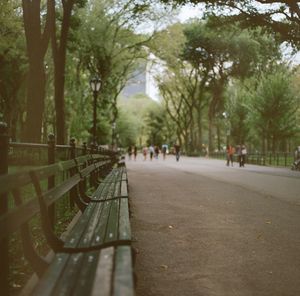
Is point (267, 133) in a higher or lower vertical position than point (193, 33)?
lower

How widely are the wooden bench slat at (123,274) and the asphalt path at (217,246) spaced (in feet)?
3.88

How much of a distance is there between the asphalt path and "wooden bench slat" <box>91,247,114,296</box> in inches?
44.4

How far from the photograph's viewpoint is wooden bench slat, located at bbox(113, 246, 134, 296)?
2.30 meters

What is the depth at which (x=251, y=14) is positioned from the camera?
62.7 feet

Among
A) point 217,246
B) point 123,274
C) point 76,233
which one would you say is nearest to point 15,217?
point 123,274

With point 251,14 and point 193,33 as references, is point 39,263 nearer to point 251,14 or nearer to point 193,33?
point 251,14

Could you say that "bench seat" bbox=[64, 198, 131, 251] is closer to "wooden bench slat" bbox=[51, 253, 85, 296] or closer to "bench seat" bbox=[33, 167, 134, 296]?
"bench seat" bbox=[33, 167, 134, 296]

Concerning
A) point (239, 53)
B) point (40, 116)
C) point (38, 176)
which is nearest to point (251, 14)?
point (40, 116)

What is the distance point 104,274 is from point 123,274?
5.2 inches

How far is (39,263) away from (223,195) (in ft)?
29.5

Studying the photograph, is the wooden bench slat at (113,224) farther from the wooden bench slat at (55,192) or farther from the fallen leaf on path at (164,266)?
the fallen leaf on path at (164,266)

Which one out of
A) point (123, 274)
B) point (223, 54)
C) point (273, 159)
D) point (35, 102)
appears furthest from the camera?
point (223, 54)

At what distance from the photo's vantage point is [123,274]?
8.45 feet

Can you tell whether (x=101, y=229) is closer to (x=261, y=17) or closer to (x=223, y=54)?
(x=261, y=17)
